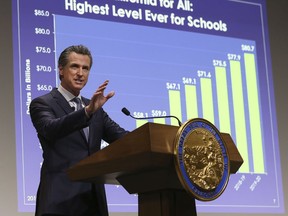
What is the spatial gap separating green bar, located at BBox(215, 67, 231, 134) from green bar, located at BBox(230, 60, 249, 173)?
0.20ft

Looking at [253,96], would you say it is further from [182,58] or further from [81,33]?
[81,33]

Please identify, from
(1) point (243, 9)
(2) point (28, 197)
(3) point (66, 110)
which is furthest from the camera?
(1) point (243, 9)

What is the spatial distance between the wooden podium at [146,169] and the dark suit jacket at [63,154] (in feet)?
0.38

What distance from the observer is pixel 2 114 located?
3547mm

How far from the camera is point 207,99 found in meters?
4.15

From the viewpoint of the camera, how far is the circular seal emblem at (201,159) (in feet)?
6.73

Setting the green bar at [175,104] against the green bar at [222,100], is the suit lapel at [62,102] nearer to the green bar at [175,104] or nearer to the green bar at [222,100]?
the green bar at [175,104]

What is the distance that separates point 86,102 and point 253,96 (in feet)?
6.44

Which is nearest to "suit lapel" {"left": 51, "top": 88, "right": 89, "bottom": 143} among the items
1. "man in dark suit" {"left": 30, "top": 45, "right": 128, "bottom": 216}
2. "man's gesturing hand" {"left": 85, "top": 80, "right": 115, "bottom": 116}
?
"man in dark suit" {"left": 30, "top": 45, "right": 128, "bottom": 216}

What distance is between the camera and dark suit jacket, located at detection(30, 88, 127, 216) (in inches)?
89.7

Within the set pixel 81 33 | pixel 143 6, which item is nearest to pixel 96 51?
pixel 81 33

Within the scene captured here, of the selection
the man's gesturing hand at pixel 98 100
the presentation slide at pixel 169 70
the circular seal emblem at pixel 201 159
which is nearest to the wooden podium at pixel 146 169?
the circular seal emblem at pixel 201 159

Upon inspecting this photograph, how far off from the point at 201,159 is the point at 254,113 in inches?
88.6

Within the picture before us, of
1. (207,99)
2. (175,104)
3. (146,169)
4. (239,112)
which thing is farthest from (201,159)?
(239,112)
